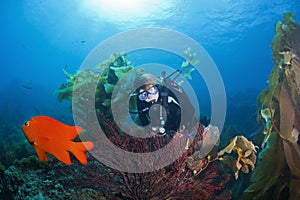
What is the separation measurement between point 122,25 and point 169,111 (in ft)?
121

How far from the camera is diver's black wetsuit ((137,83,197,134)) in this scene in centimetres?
356

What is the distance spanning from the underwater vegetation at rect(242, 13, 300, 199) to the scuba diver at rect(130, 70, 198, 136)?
3.73 ft

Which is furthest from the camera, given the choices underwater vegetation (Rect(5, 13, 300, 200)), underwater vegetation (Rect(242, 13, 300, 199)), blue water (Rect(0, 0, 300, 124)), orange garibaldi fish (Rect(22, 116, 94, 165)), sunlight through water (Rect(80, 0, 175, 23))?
blue water (Rect(0, 0, 300, 124))

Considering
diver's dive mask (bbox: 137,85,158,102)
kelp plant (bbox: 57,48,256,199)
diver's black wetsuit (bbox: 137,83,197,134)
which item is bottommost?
kelp plant (bbox: 57,48,256,199)

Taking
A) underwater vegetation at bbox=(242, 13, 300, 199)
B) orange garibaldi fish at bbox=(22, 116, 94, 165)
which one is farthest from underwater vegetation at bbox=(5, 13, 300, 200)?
orange garibaldi fish at bbox=(22, 116, 94, 165)

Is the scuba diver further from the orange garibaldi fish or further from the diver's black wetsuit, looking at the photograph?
the orange garibaldi fish

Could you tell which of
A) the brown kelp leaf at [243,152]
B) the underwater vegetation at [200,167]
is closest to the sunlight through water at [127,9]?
the underwater vegetation at [200,167]

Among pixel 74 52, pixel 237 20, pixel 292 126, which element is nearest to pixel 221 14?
pixel 237 20

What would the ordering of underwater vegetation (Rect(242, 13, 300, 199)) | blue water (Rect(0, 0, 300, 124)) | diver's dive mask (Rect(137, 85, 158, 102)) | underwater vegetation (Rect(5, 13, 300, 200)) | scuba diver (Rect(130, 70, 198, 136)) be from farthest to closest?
1. blue water (Rect(0, 0, 300, 124))
2. diver's dive mask (Rect(137, 85, 158, 102))
3. scuba diver (Rect(130, 70, 198, 136))
4. underwater vegetation (Rect(242, 13, 300, 199))
5. underwater vegetation (Rect(5, 13, 300, 200))

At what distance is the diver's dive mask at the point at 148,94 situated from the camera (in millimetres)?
3697

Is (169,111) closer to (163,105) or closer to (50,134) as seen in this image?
(163,105)

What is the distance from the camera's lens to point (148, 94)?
3.71 meters

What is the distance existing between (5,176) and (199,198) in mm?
2974

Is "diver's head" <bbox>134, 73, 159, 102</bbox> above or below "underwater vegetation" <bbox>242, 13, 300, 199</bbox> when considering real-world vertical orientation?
above
